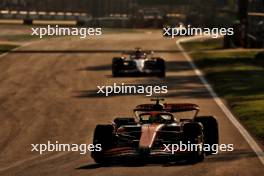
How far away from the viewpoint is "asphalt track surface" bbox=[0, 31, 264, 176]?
2095cm

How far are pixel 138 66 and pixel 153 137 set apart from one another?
23681mm

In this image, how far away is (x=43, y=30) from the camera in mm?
93562

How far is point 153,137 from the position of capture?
21.6 m

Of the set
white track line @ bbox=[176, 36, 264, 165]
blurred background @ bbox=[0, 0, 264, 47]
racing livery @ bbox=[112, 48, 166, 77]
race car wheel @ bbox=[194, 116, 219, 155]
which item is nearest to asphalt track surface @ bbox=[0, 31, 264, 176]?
white track line @ bbox=[176, 36, 264, 165]

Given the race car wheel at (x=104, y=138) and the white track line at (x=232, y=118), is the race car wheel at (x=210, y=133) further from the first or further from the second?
the race car wheel at (x=104, y=138)

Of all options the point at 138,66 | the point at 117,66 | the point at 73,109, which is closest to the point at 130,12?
the point at 117,66

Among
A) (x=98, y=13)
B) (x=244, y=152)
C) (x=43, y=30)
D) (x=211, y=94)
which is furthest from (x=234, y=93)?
(x=98, y=13)

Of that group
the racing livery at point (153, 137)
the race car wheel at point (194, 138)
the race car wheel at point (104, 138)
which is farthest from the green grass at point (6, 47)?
the race car wheel at point (194, 138)

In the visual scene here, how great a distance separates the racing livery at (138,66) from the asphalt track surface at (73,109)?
19.6 inches

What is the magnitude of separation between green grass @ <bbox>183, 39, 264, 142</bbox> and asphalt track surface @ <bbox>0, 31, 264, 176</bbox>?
26.6 inches

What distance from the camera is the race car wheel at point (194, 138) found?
69.2ft

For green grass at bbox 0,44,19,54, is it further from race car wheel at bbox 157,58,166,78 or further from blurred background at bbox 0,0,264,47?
blurred background at bbox 0,0,264,47

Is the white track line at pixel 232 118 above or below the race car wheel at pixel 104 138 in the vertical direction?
below

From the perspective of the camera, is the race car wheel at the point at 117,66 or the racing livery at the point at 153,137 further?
the race car wheel at the point at 117,66
